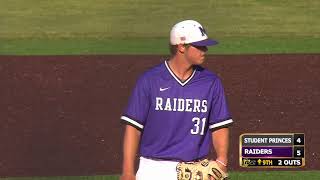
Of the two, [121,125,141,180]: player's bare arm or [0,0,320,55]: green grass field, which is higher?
[0,0,320,55]: green grass field

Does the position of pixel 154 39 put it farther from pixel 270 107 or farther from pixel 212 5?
pixel 270 107

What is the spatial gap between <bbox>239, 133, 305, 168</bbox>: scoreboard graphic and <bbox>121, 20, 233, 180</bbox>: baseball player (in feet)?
21.2

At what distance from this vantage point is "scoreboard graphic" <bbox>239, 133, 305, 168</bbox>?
12.9 metres

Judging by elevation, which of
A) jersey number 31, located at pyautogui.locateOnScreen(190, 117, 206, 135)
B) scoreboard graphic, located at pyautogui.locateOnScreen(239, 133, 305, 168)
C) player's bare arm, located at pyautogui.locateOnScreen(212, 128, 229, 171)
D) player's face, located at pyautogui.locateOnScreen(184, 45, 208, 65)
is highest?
scoreboard graphic, located at pyautogui.locateOnScreen(239, 133, 305, 168)

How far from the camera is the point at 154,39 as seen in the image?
20.4 meters

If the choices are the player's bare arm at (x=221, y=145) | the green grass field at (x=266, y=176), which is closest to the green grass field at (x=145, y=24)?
the green grass field at (x=266, y=176)

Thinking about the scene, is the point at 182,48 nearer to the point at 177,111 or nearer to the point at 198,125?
the point at 177,111

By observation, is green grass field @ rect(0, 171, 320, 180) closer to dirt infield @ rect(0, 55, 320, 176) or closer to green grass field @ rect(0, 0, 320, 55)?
dirt infield @ rect(0, 55, 320, 176)

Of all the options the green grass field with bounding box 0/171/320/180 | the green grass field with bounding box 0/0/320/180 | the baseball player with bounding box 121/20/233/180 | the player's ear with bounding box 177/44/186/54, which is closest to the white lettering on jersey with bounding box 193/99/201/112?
the baseball player with bounding box 121/20/233/180

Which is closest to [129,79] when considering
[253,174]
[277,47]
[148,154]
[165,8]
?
[253,174]

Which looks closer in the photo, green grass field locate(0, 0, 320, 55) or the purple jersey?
the purple jersey

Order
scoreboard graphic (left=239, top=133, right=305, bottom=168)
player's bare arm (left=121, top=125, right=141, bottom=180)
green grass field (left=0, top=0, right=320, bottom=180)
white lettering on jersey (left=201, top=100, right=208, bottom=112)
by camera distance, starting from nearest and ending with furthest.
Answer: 1. player's bare arm (left=121, top=125, right=141, bottom=180)
2. white lettering on jersey (left=201, top=100, right=208, bottom=112)
3. scoreboard graphic (left=239, top=133, right=305, bottom=168)
4. green grass field (left=0, top=0, right=320, bottom=180)

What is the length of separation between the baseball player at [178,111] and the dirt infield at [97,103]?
637 cm

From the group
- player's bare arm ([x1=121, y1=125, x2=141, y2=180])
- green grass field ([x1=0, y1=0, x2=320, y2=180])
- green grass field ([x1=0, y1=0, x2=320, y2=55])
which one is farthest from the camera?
green grass field ([x1=0, y1=0, x2=320, y2=55])
